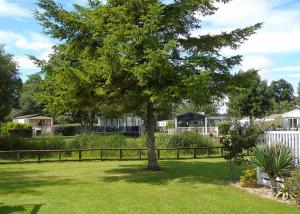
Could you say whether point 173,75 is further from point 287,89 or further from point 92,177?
point 287,89

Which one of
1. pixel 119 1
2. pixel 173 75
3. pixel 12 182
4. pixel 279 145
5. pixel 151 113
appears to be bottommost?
pixel 12 182

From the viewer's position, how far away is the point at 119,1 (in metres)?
16.3

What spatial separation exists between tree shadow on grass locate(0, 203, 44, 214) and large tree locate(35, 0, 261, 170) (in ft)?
19.1

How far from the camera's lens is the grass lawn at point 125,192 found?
9.77 m

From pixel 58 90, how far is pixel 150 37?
13.6 feet

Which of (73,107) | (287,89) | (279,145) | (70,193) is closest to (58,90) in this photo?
(73,107)

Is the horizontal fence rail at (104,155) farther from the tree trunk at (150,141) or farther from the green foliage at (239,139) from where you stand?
the green foliage at (239,139)

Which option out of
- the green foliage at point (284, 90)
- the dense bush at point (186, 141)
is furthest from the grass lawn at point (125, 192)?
the green foliage at point (284, 90)

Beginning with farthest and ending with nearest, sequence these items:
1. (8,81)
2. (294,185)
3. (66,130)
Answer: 1. (66,130)
2. (8,81)
3. (294,185)

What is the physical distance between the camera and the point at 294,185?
394 inches

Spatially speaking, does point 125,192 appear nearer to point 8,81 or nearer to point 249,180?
point 249,180

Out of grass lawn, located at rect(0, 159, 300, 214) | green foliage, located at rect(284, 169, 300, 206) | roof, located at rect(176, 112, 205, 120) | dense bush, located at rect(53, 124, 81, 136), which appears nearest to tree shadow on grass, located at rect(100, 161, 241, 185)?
grass lawn, located at rect(0, 159, 300, 214)

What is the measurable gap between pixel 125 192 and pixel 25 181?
15.3 ft

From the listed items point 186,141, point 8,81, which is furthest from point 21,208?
point 8,81
